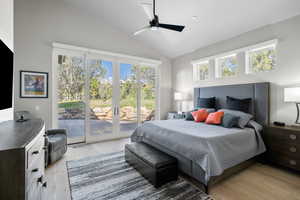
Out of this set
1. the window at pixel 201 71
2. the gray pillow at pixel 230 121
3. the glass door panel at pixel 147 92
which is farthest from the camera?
the glass door panel at pixel 147 92

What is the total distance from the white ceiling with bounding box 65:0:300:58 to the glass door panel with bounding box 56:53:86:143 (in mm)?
1549

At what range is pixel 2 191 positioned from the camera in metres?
0.84

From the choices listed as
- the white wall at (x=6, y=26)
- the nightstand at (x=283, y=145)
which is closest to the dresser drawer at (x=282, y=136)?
the nightstand at (x=283, y=145)

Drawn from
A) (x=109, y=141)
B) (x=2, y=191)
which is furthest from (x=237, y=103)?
(x=2, y=191)

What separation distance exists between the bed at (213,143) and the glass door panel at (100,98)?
4.57ft

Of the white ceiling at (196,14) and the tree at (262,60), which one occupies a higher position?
the white ceiling at (196,14)

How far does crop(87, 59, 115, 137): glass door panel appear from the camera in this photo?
161 inches

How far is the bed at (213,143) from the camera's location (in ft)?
6.15

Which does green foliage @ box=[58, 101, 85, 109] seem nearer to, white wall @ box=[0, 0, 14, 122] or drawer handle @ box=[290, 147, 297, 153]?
white wall @ box=[0, 0, 14, 122]

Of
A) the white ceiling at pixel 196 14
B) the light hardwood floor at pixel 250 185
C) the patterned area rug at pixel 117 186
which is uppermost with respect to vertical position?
the white ceiling at pixel 196 14

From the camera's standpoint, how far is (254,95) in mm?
3197

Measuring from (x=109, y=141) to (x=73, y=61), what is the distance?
2504 mm

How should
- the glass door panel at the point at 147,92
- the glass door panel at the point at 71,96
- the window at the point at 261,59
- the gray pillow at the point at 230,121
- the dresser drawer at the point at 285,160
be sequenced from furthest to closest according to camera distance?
1. the glass door panel at the point at 147,92
2. the glass door panel at the point at 71,96
3. the window at the point at 261,59
4. the gray pillow at the point at 230,121
5. the dresser drawer at the point at 285,160

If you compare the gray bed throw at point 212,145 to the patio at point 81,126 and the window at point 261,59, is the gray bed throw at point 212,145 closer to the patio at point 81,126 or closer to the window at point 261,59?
the window at point 261,59
